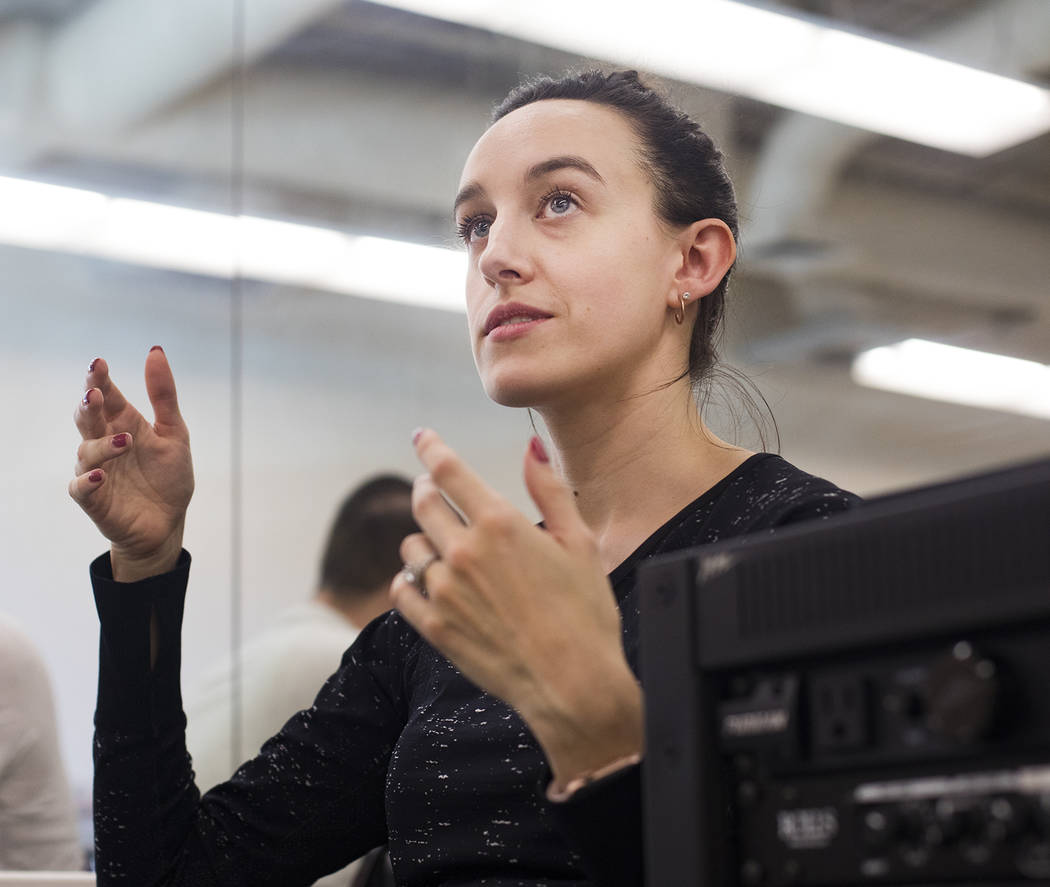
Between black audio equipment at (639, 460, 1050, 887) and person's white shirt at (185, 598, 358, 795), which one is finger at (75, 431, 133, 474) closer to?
black audio equipment at (639, 460, 1050, 887)

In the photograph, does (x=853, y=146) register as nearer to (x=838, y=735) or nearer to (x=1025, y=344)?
(x=1025, y=344)

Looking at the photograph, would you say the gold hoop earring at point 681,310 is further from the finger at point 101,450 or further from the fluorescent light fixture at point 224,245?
the fluorescent light fixture at point 224,245

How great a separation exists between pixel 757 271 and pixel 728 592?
280 cm

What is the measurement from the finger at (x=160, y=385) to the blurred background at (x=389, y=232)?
175 cm

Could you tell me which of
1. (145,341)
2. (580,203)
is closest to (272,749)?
(580,203)

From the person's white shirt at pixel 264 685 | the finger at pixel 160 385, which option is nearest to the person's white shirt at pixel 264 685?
the person's white shirt at pixel 264 685

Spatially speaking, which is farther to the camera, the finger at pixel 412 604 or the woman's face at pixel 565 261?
the woman's face at pixel 565 261

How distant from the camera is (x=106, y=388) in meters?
1.10

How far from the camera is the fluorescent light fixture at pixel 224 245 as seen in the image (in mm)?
2926

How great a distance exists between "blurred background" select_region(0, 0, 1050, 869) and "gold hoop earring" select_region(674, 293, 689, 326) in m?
1.81

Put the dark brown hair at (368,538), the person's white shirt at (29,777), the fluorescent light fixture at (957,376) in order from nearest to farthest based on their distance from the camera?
the person's white shirt at (29,777) < the dark brown hair at (368,538) < the fluorescent light fixture at (957,376)

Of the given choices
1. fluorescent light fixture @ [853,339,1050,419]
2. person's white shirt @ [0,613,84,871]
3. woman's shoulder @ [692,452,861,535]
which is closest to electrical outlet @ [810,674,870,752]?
woman's shoulder @ [692,452,861,535]

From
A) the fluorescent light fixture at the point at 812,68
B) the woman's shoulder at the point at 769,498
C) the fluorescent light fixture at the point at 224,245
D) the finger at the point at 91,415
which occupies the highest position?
the fluorescent light fixture at the point at 812,68

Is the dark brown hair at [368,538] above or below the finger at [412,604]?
above
